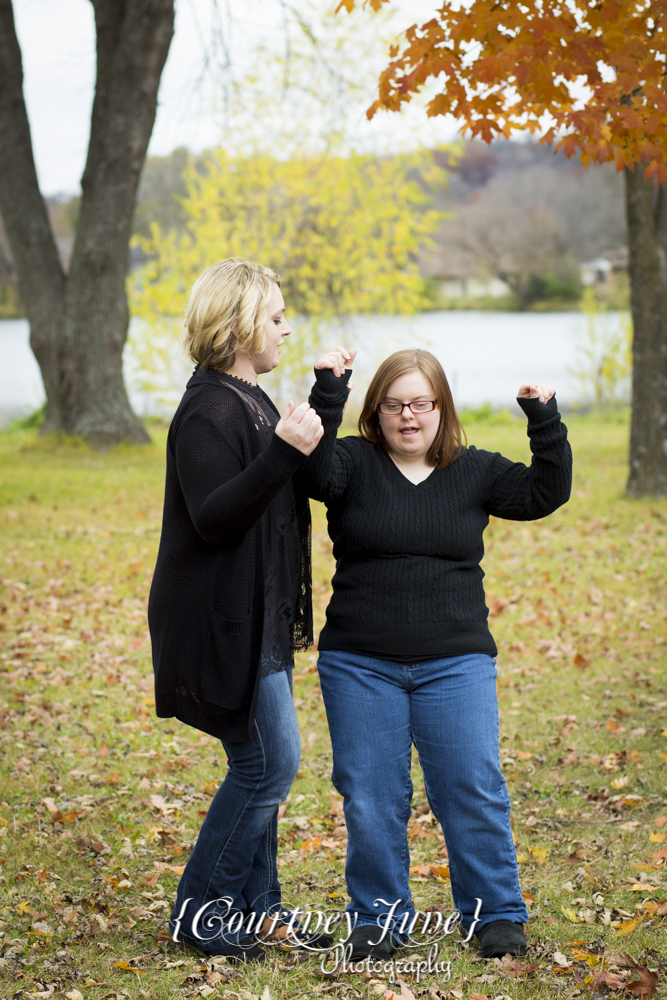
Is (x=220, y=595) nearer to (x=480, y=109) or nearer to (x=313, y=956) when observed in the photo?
(x=313, y=956)

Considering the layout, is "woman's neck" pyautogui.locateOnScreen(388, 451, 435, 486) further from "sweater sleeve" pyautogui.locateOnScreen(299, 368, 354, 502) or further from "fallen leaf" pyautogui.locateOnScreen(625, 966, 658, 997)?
"fallen leaf" pyautogui.locateOnScreen(625, 966, 658, 997)

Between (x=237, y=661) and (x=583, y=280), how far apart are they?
29.6 meters

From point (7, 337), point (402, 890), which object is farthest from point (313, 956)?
point (7, 337)

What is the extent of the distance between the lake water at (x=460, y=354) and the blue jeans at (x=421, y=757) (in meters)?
15.1

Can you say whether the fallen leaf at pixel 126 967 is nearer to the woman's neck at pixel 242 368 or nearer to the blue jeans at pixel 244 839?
the blue jeans at pixel 244 839

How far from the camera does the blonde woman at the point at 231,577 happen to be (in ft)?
8.69

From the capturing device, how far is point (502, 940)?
293cm

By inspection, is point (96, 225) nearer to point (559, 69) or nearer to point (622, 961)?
point (559, 69)

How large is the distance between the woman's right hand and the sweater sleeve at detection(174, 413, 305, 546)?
2 cm

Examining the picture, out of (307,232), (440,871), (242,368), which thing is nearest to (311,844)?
(440,871)

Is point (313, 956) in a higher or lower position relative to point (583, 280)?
lower

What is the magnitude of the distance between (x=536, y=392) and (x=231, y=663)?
1.25 meters

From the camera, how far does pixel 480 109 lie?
488 centimetres

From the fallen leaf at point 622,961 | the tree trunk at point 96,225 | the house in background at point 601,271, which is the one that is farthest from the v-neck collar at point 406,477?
the house in background at point 601,271
